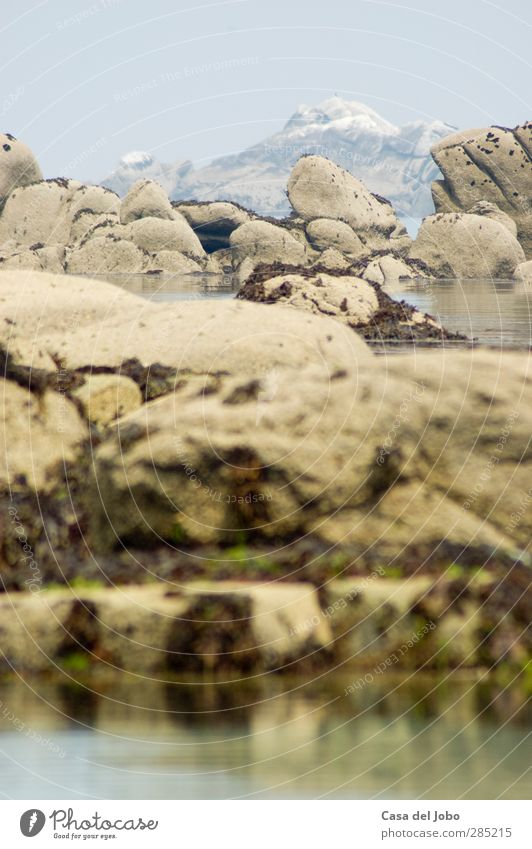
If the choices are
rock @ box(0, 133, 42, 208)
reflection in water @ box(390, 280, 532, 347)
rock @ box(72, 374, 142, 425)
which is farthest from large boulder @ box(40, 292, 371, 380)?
rock @ box(0, 133, 42, 208)

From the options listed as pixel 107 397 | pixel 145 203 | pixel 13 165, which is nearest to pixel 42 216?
pixel 13 165

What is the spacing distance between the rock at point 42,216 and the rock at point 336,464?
89.2 m

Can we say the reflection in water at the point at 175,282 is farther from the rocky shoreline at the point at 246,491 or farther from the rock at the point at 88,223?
the rocky shoreline at the point at 246,491

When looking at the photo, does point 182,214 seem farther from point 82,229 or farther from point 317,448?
point 317,448

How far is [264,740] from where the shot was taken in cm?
1268

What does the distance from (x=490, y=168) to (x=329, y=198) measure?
30184mm

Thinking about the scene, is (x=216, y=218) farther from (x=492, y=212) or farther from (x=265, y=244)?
(x=492, y=212)

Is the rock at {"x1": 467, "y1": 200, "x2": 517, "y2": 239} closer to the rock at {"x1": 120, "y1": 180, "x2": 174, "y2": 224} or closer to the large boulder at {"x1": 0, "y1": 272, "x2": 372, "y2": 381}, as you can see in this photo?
the rock at {"x1": 120, "y1": 180, "x2": 174, "y2": 224}

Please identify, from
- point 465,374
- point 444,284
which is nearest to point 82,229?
point 444,284

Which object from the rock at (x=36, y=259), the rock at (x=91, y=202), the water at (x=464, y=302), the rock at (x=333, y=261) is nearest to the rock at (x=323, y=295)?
the water at (x=464, y=302)

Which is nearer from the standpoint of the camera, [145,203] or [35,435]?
[35,435]

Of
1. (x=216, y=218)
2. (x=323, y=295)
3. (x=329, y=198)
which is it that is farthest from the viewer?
(x=329, y=198)

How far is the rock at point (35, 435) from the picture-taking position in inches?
673

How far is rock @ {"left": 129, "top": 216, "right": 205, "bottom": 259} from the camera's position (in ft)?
311
